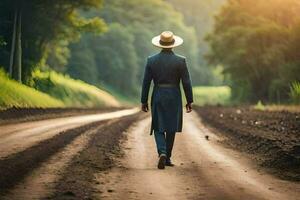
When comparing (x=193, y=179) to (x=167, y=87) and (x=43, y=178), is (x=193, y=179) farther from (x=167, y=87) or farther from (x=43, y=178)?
(x=167, y=87)

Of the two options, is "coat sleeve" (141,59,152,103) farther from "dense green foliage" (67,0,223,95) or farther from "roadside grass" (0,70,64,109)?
"dense green foliage" (67,0,223,95)

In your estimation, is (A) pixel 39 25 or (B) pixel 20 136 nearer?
(B) pixel 20 136

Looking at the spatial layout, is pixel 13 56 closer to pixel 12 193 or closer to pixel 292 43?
pixel 292 43

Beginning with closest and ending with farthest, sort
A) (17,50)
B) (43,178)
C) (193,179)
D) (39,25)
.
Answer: (43,178) → (193,179) → (17,50) → (39,25)

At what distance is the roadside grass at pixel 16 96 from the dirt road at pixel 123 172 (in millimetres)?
13068

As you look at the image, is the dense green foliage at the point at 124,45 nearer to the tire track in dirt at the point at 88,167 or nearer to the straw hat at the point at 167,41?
the tire track in dirt at the point at 88,167

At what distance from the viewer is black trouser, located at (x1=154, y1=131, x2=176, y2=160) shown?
10625 mm

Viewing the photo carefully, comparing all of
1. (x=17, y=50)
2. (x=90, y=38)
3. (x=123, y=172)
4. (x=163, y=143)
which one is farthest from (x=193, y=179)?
(x=90, y=38)

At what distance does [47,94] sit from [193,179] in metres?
30.1

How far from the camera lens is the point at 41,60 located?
38.1 metres

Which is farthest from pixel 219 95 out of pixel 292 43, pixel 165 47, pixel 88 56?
pixel 165 47

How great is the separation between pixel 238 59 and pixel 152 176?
39.5 meters

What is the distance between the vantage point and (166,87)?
36.1ft

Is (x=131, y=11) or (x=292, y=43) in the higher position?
(x=131, y=11)
